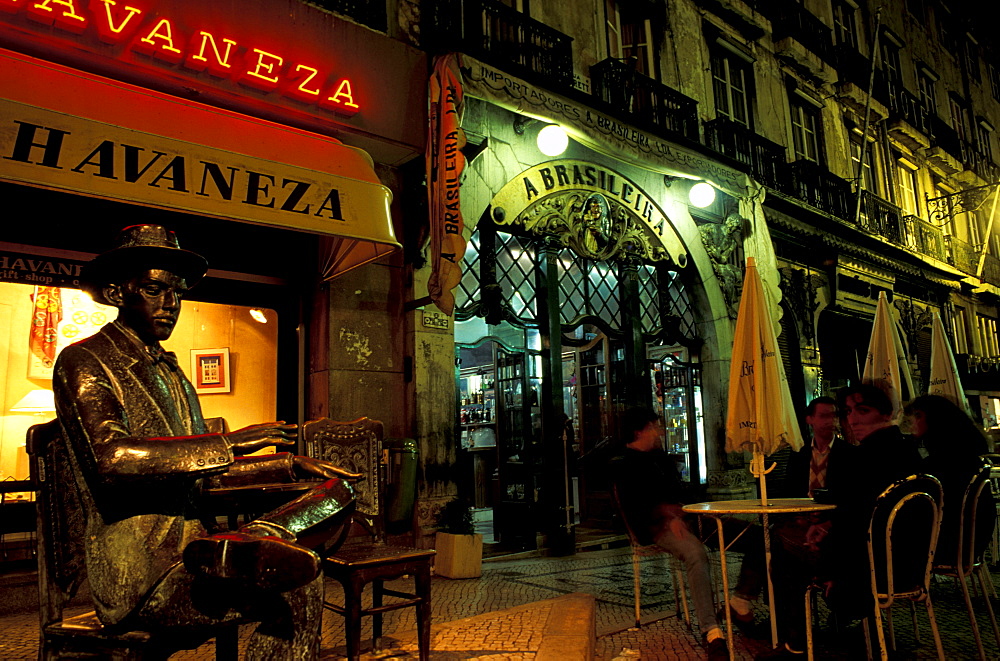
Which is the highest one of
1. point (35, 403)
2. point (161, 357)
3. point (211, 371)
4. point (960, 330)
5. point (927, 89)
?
point (927, 89)

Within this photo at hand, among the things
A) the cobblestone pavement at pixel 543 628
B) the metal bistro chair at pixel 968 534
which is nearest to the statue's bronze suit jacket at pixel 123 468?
the cobblestone pavement at pixel 543 628

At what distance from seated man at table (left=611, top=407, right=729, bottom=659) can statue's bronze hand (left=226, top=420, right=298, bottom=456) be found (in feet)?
10.4

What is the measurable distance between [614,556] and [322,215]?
5130mm

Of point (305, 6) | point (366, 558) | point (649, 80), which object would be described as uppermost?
point (649, 80)

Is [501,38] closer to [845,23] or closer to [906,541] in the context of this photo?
[906,541]

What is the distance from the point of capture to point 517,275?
28.0 feet

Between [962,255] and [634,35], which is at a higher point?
[634,35]

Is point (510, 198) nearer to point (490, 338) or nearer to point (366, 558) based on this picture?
point (490, 338)

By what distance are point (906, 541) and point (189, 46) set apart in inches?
237

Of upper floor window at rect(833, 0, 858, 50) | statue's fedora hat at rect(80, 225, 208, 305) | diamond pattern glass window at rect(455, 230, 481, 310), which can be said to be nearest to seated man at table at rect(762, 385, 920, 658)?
statue's fedora hat at rect(80, 225, 208, 305)

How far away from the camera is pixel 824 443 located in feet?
17.8

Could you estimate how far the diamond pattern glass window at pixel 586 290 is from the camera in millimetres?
9008

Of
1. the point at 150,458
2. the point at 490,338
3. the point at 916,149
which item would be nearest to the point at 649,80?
the point at 490,338

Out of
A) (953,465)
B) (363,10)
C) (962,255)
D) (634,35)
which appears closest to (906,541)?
(953,465)
